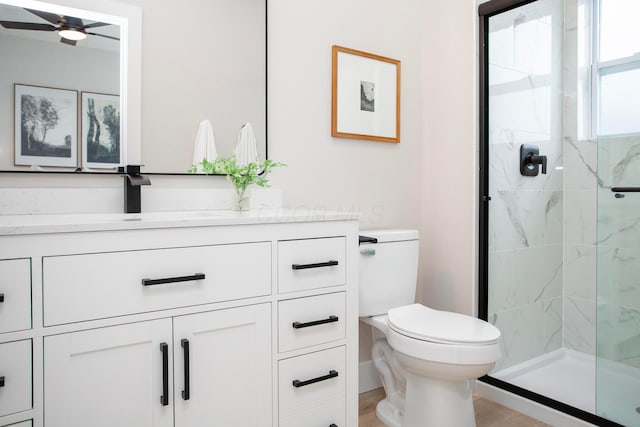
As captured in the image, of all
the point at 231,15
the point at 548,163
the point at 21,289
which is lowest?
the point at 21,289

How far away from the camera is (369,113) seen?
223cm

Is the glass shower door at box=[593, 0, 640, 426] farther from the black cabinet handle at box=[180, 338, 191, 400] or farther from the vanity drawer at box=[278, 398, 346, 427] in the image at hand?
the black cabinet handle at box=[180, 338, 191, 400]

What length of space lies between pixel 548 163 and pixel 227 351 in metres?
2.12

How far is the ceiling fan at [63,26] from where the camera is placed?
1439 millimetres

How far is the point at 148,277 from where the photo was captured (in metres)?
1.18

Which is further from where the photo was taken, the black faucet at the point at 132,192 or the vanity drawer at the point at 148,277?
the black faucet at the point at 132,192

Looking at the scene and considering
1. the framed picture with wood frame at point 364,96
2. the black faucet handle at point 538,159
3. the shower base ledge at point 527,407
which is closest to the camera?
the shower base ledge at point 527,407

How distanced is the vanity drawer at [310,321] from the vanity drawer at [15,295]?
688mm

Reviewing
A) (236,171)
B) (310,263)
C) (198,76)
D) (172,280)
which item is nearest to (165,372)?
(172,280)

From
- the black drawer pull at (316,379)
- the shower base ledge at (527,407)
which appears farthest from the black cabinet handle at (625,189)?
the black drawer pull at (316,379)

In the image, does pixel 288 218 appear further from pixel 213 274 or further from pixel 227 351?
pixel 227 351

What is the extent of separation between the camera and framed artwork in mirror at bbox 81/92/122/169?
153 cm

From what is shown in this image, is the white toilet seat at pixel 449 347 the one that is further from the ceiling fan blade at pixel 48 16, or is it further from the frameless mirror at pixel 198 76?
the ceiling fan blade at pixel 48 16

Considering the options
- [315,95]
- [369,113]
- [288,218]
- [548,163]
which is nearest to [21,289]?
[288,218]
